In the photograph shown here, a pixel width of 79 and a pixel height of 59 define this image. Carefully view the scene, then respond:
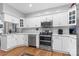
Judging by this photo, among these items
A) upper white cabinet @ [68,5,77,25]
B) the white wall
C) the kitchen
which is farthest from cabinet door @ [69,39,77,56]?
the white wall

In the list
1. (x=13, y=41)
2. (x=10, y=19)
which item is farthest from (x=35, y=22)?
(x=13, y=41)

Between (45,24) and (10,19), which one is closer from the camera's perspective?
(10,19)

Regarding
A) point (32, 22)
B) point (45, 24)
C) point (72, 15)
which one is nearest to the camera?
point (72, 15)

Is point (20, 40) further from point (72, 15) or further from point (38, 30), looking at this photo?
point (72, 15)

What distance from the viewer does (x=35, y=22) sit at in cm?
115

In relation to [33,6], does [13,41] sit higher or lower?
lower

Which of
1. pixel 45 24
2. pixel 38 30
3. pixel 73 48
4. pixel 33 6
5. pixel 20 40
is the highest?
pixel 33 6

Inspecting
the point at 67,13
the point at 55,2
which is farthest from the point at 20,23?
the point at 67,13

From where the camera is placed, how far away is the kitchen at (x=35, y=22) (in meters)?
0.99

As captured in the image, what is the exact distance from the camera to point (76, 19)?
3.11 ft

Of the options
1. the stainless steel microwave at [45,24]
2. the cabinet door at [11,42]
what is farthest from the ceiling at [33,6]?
the cabinet door at [11,42]

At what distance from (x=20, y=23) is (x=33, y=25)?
22 centimetres

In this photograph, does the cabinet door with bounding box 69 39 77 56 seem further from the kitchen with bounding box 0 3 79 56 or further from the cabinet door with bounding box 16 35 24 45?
the cabinet door with bounding box 16 35 24 45

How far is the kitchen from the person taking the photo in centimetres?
99
